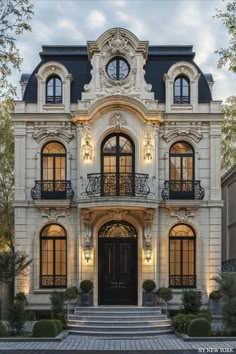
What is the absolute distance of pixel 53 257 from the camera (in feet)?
83.0

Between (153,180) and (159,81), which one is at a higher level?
(159,81)

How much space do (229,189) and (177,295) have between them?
1003 cm

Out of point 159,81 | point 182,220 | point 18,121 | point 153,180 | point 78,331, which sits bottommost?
point 78,331

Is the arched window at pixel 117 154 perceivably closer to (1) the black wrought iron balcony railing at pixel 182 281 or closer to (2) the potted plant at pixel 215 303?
(1) the black wrought iron balcony railing at pixel 182 281

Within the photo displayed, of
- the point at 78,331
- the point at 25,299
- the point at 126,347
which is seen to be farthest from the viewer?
the point at 25,299

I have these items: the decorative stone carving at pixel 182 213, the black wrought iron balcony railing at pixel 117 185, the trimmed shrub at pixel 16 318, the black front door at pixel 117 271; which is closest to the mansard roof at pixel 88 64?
the black wrought iron balcony railing at pixel 117 185

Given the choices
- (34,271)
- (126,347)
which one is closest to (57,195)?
(34,271)

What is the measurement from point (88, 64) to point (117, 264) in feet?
27.0

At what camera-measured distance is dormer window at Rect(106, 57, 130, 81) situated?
84.7ft

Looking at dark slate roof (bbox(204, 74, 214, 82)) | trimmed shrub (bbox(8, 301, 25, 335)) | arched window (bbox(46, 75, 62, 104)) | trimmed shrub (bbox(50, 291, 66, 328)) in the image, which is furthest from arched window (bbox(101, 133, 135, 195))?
trimmed shrub (bbox(8, 301, 25, 335))

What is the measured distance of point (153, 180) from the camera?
2506 centimetres

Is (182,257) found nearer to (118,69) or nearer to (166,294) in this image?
(166,294)

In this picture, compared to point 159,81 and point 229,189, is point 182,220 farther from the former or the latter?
point 229,189

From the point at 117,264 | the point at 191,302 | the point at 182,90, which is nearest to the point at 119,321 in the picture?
the point at 191,302
